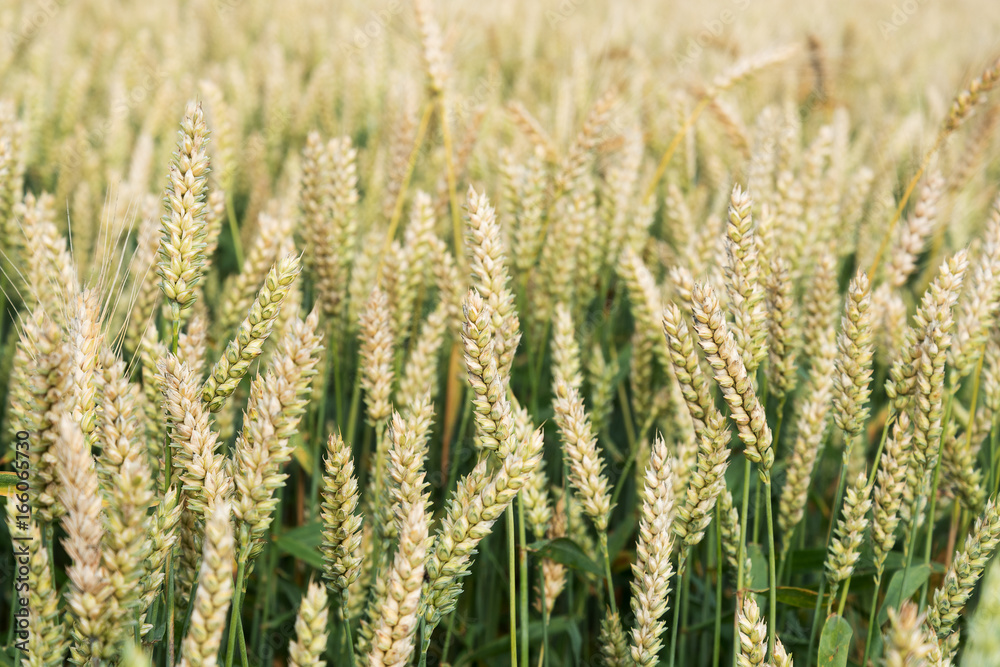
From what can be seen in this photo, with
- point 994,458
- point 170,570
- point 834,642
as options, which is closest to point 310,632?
point 170,570

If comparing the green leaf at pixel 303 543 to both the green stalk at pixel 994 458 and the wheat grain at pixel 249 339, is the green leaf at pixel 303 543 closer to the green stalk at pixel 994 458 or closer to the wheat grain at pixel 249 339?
the wheat grain at pixel 249 339

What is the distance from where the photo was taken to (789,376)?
123cm

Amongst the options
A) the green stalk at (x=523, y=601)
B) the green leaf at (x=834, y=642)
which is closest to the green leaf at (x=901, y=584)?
the green leaf at (x=834, y=642)

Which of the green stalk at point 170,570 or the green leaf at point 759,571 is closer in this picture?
the green stalk at point 170,570

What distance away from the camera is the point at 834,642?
1.03 meters

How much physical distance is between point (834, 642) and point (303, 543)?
83 cm

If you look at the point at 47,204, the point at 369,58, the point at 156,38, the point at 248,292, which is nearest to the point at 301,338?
the point at 248,292

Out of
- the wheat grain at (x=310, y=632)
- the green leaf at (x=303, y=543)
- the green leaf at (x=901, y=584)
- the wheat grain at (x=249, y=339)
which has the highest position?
the wheat grain at (x=249, y=339)

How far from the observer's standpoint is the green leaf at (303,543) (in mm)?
1325

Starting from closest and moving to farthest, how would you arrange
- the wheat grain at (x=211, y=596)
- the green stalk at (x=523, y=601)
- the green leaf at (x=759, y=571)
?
1. the wheat grain at (x=211, y=596)
2. the green stalk at (x=523, y=601)
3. the green leaf at (x=759, y=571)

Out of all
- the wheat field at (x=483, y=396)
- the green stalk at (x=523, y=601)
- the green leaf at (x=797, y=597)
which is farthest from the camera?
the green leaf at (x=797, y=597)

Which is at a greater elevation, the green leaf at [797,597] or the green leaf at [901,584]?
the green leaf at [901,584]

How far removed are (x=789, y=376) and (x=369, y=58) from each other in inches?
92.9

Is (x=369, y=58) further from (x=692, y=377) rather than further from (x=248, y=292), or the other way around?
(x=692, y=377)
